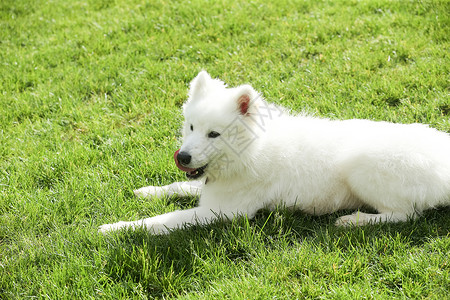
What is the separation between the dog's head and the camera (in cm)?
334

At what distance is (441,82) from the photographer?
16.7 feet

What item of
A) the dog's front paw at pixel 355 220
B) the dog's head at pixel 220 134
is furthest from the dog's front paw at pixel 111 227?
the dog's front paw at pixel 355 220

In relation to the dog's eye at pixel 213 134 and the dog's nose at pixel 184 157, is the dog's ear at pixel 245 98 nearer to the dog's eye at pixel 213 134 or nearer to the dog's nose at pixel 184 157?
the dog's eye at pixel 213 134

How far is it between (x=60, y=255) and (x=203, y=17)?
5066 millimetres

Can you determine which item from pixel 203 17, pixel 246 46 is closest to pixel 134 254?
pixel 246 46

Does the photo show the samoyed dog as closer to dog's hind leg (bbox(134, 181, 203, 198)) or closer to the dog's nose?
the dog's nose

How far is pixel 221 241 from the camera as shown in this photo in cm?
322

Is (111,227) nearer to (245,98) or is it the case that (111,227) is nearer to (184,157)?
(184,157)

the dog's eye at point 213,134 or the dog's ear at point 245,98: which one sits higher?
the dog's ear at point 245,98

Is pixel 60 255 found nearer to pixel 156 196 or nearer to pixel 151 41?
pixel 156 196

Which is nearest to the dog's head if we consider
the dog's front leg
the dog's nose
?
the dog's nose

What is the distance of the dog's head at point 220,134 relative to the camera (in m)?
3.34

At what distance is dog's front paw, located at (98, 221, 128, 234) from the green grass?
83mm

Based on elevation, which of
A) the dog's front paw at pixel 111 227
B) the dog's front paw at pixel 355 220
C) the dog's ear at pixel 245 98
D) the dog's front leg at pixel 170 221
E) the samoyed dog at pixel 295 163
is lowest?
the dog's front paw at pixel 111 227
